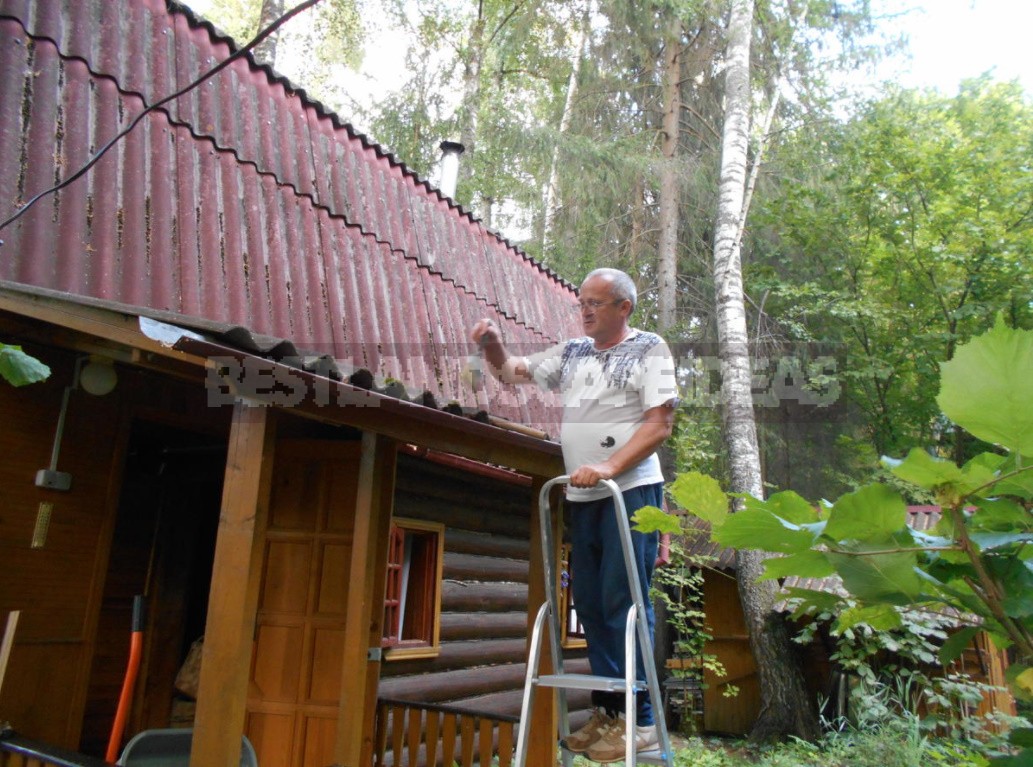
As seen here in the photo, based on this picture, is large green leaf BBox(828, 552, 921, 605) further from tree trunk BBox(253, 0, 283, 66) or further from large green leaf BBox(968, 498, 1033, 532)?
tree trunk BBox(253, 0, 283, 66)

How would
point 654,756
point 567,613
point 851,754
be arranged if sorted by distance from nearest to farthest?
point 654,756 → point 851,754 → point 567,613

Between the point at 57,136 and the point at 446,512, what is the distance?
431cm

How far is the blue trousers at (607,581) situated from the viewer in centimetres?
315

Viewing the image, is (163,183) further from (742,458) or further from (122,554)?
(742,458)

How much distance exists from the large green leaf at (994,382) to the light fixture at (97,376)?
15.5 ft

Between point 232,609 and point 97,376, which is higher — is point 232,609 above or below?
below

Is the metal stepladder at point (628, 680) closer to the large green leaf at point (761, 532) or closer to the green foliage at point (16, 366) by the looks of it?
the green foliage at point (16, 366)

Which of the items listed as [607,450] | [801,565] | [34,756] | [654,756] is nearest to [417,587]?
[34,756]

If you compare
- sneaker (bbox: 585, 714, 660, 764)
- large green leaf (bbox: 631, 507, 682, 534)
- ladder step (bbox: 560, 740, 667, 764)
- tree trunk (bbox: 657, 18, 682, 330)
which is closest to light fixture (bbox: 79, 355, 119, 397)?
sneaker (bbox: 585, 714, 660, 764)

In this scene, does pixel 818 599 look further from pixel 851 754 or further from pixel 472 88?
pixel 472 88

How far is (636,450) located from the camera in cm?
311

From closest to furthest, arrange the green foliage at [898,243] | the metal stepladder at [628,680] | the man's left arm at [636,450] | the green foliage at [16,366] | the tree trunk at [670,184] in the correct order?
the green foliage at [16,366], the metal stepladder at [628,680], the man's left arm at [636,450], the green foliage at [898,243], the tree trunk at [670,184]

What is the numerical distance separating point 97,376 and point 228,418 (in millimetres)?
1058

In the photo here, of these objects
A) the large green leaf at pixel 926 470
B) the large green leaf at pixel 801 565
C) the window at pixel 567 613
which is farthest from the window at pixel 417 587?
the large green leaf at pixel 926 470
